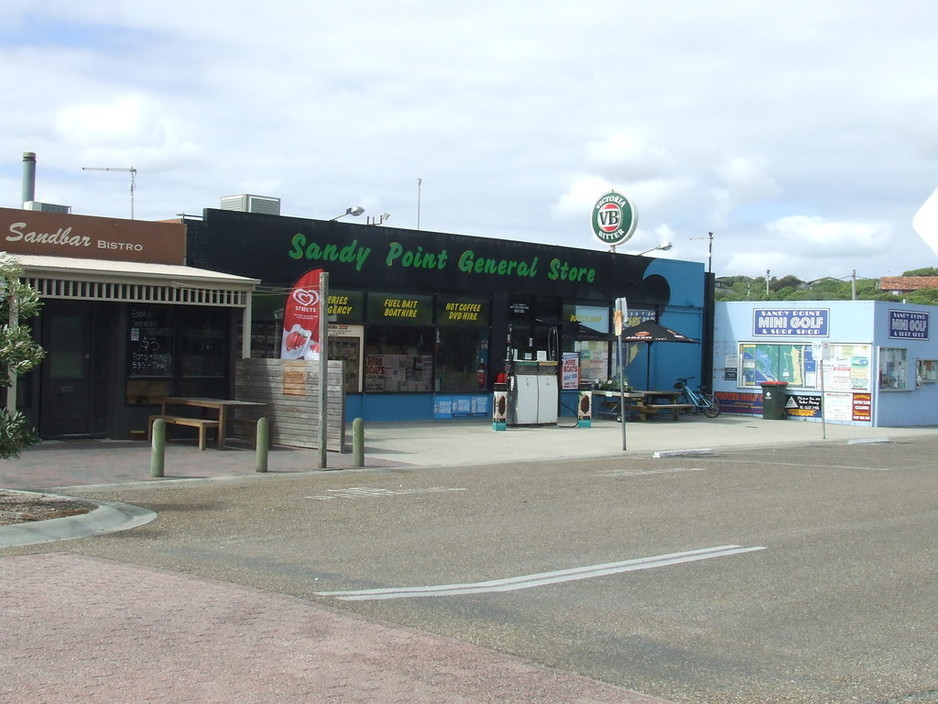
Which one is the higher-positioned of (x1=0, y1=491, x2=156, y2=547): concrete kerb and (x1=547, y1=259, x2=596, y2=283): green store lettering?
(x1=547, y1=259, x2=596, y2=283): green store lettering

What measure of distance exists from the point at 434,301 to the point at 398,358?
1.84 meters

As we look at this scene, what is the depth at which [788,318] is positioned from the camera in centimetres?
3170

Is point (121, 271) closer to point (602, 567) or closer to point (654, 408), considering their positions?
point (602, 567)

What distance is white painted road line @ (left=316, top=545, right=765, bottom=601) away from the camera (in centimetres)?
771

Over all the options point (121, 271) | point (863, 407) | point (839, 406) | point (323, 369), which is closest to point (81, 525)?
point (323, 369)

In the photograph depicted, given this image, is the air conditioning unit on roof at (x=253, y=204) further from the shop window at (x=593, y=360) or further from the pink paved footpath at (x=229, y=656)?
the pink paved footpath at (x=229, y=656)

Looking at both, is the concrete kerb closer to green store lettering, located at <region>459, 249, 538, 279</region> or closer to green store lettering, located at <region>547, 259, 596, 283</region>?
green store lettering, located at <region>459, 249, 538, 279</region>

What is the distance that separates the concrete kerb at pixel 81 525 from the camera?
970 centimetres

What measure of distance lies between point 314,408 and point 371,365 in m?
6.93

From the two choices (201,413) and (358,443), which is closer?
(358,443)

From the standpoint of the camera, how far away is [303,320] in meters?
18.9

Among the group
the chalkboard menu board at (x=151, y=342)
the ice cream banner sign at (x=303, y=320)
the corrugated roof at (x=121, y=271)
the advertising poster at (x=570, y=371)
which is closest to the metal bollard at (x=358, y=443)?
the ice cream banner sign at (x=303, y=320)

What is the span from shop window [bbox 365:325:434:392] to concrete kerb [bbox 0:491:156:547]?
1370 centimetres

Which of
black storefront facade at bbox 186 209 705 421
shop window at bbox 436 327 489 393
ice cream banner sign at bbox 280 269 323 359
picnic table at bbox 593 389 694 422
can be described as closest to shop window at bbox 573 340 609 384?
black storefront facade at bbox 186 209 705 421
